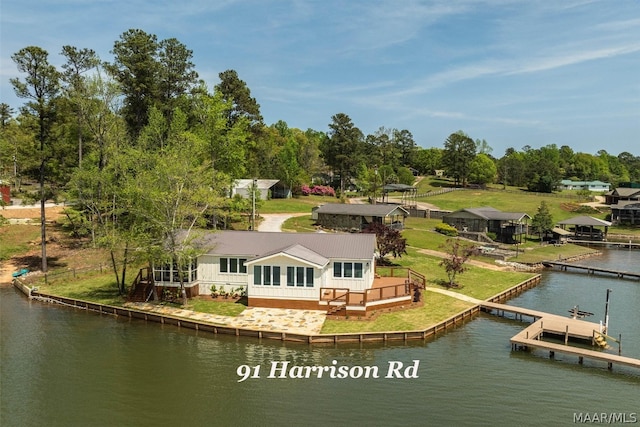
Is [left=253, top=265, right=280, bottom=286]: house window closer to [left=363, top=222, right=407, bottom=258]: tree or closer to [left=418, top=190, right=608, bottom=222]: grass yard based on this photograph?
[left=363, top=222, right=407, bottom=258]: tree

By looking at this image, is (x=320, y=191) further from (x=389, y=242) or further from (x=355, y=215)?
(x=389, y=242)

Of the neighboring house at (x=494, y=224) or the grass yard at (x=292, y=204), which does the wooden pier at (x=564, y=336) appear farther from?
the grass yard at (x=292, y=204)

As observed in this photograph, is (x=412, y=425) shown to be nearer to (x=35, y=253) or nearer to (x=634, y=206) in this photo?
(x=35, y=253)

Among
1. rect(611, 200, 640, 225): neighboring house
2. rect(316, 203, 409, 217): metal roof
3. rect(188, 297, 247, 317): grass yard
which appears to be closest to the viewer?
rect(188, 297, 247, 317): grass yard

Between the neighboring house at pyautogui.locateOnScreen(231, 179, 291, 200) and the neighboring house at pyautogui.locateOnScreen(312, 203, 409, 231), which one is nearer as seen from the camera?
the neighboring house at pyautogui.locateOnScreen(312, 203, 409, 231)

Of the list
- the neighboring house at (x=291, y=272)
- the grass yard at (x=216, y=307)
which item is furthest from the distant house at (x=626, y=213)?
the grass yard at (x=216, y=307)

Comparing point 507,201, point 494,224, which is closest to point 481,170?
point 507,201

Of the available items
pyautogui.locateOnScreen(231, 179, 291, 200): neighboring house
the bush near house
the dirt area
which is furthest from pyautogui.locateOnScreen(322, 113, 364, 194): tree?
the dirt area
